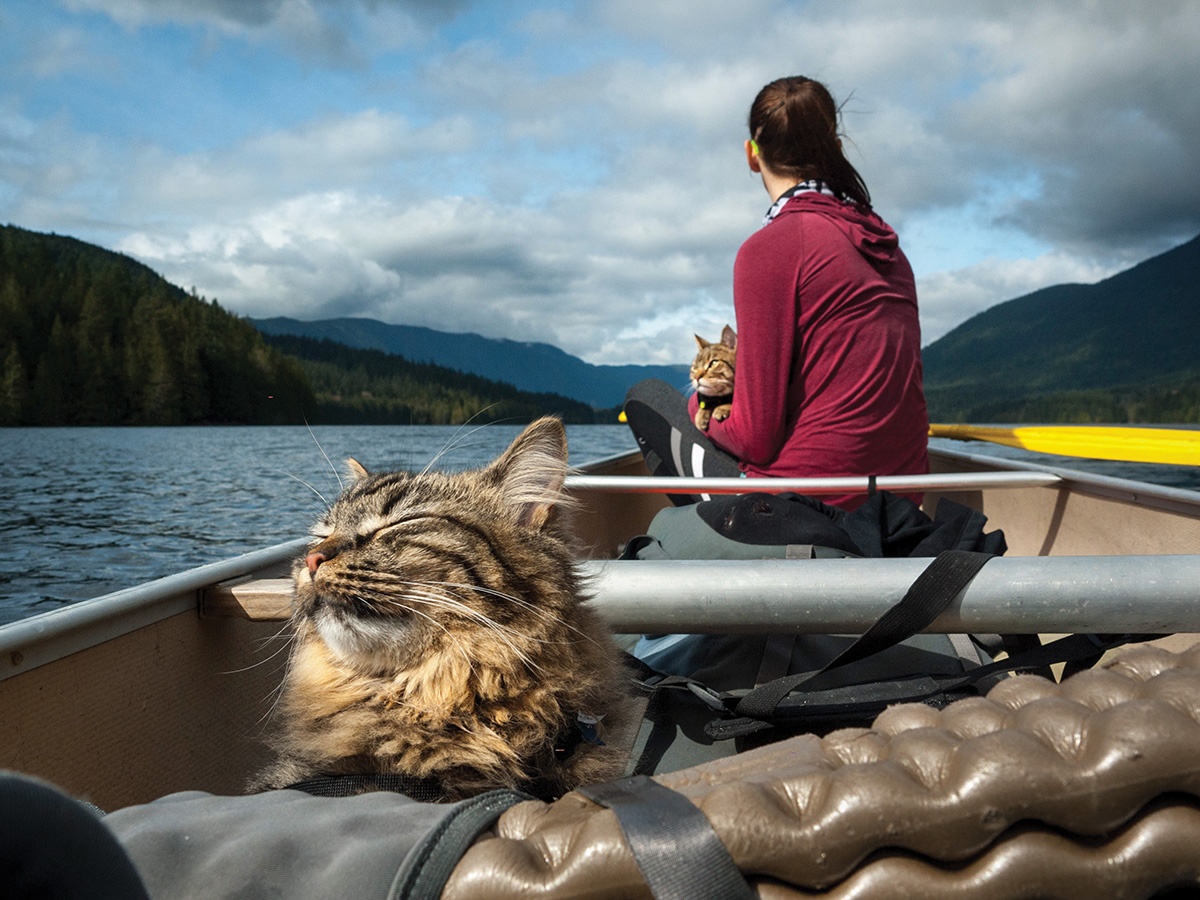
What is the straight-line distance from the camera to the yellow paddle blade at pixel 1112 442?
3262mm

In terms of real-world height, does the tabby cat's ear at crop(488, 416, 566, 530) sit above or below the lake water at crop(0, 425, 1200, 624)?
above

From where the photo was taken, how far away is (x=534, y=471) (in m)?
2.11

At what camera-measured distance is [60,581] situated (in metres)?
8.54

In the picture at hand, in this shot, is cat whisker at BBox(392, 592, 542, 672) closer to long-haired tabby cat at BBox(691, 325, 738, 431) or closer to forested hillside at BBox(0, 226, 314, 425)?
long-haired tabby cat at BBox(691, 325, 738, 431)

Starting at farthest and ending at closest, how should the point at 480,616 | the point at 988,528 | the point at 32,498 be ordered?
the point at 32,498 → the point at 988,528 → the point at 480,616

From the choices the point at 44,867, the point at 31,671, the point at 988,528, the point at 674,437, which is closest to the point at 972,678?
the point at 44,867

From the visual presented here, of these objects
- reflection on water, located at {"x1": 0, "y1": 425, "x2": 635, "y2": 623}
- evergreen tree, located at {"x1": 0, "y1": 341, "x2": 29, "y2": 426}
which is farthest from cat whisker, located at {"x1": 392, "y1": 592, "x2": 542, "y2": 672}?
evergreen tree, located at {"x1": 0, "y1": 341, "x2": 29, "y2": 426}

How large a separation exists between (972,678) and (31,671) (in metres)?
2.00

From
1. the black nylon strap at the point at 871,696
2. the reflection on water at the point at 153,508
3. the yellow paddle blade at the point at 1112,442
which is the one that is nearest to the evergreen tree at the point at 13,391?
the reflection on water at the point at 153,508

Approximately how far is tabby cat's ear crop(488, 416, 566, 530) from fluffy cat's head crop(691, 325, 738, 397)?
11.6 feet

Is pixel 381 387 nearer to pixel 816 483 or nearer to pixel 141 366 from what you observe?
pixel 141 366

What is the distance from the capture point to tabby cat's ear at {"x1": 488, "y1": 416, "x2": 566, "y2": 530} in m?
2.07

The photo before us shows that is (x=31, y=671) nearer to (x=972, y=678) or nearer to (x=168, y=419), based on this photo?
(x=972, y=678)

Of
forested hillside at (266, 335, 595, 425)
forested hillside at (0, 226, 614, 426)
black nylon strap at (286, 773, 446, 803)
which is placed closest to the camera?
black nylon strap at (286, 773, 446, 803)
